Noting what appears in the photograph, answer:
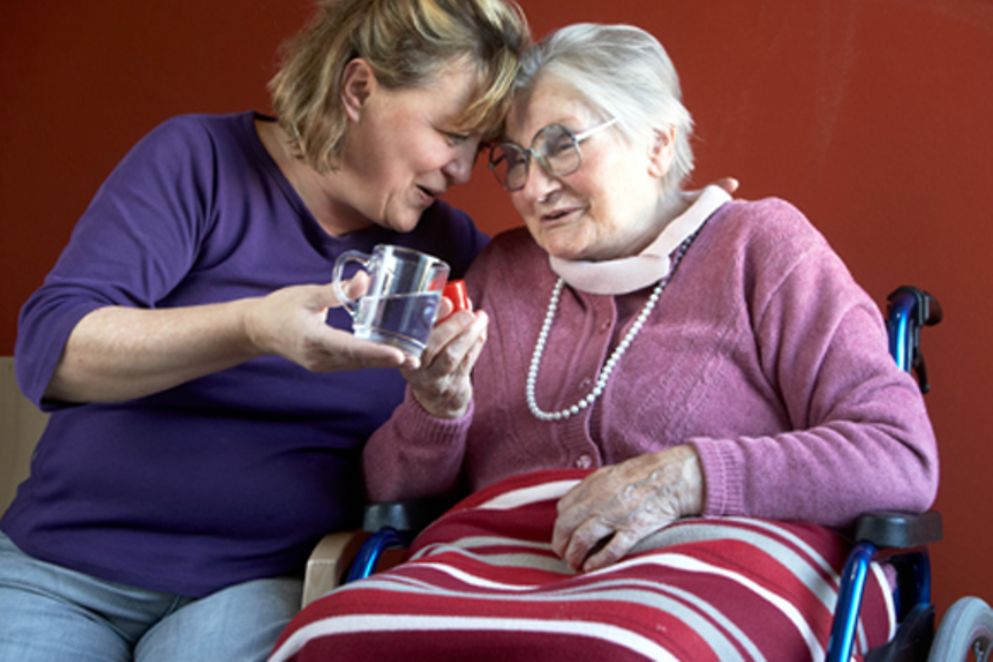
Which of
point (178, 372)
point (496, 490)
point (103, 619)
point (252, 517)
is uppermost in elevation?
point (178, 372)

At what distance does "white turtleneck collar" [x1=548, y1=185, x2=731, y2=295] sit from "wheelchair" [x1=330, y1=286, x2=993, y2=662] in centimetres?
32

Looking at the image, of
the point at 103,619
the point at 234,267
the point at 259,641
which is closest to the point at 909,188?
the point at 234,267

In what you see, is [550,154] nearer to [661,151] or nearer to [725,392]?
[661,151]

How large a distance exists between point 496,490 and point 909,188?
0.97 meters

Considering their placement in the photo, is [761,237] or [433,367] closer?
[433,367]

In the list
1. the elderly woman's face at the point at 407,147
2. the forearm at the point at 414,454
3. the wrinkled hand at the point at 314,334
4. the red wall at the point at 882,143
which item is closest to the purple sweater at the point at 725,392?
the forearm at the point at 414,454

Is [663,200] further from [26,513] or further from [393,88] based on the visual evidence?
[26,513]

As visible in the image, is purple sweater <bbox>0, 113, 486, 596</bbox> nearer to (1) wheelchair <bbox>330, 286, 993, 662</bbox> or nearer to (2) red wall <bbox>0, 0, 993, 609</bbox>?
(1) wheelchair <bbox>330, 286, 993, 662</bbox>

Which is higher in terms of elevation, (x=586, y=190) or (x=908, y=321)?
(x=586, y=190)

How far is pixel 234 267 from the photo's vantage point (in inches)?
68.6

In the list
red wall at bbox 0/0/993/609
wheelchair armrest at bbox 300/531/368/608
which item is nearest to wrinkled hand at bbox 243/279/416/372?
wheelchair armrest at bbox 300/531/368/608

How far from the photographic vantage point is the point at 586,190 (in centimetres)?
172

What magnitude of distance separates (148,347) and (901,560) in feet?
3.53

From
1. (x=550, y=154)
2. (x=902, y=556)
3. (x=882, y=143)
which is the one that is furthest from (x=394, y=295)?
(x=882, y=143)
